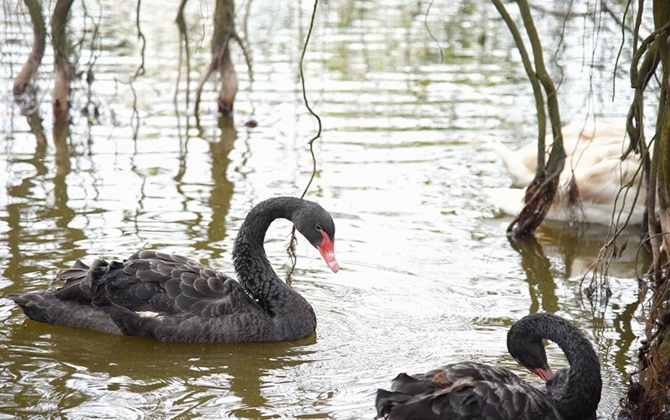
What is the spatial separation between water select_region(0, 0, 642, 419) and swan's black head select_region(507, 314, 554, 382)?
419 mm

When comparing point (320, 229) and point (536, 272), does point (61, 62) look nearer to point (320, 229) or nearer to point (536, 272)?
point (320, 229)

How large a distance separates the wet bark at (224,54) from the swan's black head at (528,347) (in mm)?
6953

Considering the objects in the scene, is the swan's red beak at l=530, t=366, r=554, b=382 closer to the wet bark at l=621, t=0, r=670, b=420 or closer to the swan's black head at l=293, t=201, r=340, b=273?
the wet bark at l=621, t=0, r=670, b=420

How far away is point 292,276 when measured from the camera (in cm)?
795

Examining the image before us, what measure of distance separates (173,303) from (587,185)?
416 centimetres

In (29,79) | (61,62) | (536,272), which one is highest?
(61,62)

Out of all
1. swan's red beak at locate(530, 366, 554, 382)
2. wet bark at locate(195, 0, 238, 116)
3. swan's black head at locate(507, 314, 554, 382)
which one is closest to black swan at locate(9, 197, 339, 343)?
swan's black head at locate(507, 314, 554, 382)

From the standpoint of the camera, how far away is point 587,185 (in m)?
9.52

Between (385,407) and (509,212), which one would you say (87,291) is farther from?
(509,212)

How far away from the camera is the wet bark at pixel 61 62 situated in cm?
1081

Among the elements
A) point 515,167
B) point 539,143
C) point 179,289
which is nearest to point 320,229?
point 179,289

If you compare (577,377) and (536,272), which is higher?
(577,377)

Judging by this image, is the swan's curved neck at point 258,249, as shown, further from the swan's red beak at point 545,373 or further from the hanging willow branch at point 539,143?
the hanging willow branch at point 539,143

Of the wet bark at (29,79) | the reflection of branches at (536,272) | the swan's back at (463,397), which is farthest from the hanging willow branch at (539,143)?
the wet bark at (29,79)
